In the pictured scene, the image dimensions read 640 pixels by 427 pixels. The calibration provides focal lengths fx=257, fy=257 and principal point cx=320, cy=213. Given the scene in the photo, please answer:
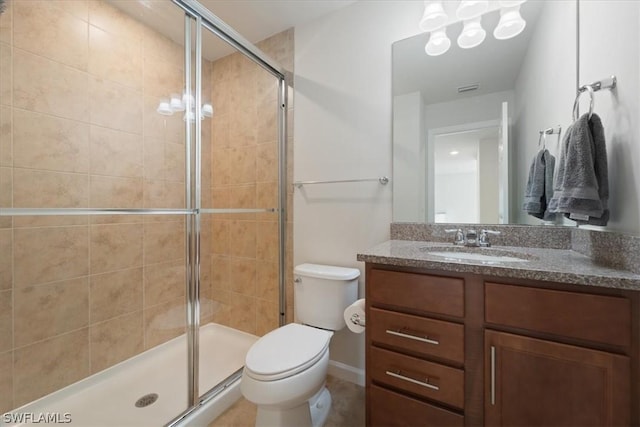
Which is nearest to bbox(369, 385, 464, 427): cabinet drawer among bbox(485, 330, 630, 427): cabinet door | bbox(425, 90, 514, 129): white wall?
bbox(485, 330, 630, 427): cabinet door

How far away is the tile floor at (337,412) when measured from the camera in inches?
52.6

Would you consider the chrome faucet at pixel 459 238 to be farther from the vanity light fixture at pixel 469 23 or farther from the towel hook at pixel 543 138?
the vanity light fixture at pixel 469 23

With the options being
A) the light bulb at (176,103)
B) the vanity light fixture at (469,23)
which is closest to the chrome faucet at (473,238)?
the vanity light fixture at (469,23)

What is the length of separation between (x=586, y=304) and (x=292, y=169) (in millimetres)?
1635

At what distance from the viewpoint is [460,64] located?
1.42 meters

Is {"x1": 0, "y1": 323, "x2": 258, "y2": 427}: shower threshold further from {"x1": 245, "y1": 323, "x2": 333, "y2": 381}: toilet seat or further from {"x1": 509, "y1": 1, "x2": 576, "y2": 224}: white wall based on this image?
{"x1": 509, "y1": 1, "x2": 576, "y2": 224}: white wall

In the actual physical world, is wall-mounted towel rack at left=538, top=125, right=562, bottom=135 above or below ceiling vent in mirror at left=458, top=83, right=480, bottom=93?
below

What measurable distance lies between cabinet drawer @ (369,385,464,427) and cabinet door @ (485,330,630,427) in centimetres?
13

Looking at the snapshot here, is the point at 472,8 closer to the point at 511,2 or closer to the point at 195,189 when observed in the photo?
the point at 511,2

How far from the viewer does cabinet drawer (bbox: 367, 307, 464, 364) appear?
908mm

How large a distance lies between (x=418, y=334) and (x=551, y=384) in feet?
1.26

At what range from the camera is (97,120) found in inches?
62.7

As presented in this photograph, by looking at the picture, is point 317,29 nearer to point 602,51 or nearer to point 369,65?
point 369,65

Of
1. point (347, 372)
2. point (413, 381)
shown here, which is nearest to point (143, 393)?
point (347, 372)
